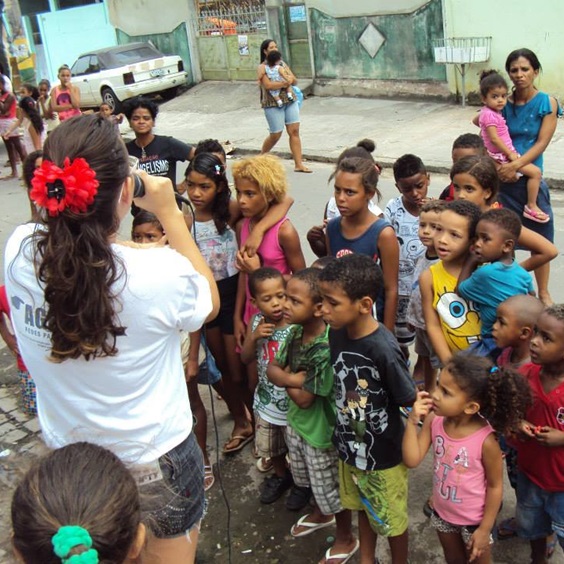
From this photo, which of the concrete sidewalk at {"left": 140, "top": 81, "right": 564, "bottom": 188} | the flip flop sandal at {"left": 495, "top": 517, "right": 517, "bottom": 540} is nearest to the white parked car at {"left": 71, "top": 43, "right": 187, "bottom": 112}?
the concrete sidewalk at {"left": 140, "top": 81, "right": 564, "bottom": 188}

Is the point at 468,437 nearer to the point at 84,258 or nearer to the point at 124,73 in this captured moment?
the point at 84,258

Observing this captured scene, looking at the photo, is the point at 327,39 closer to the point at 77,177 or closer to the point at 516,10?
the point at 516,10

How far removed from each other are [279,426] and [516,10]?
9618 millimetres

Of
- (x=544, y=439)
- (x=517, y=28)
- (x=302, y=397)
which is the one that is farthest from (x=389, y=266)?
(x=517, y=28)

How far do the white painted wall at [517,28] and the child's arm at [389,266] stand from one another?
28.6 ft

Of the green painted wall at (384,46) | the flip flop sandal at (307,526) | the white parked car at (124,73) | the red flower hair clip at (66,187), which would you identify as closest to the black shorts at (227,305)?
the flip flop sandal at (307,526)

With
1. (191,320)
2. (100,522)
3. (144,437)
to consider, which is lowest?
(144,437)

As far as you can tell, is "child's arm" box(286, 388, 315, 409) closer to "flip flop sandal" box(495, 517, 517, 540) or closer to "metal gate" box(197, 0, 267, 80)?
"flip flop sandal" box(495, 517, 517, 540)

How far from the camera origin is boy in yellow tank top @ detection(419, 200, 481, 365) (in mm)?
3125

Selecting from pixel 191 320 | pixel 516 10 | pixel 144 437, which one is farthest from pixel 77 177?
pixel 516 10

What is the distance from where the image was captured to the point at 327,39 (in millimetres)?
13914

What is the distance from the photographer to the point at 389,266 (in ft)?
11.2

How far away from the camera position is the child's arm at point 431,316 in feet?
10.4

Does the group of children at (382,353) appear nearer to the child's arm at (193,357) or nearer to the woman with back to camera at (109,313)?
the child's arm at (193,357)
